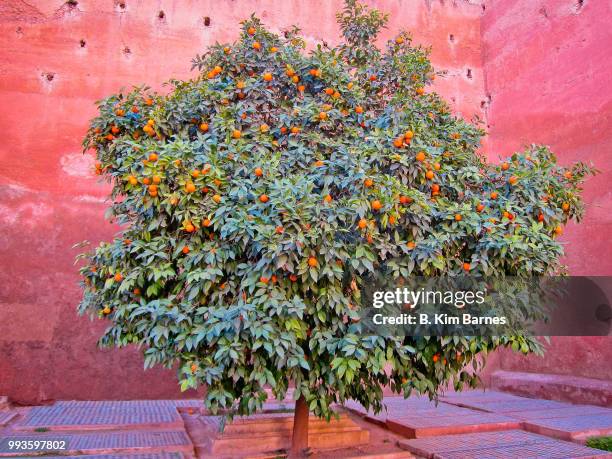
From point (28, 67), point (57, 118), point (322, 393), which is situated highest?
point (28, 67)

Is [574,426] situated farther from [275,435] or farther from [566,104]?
[566,104]

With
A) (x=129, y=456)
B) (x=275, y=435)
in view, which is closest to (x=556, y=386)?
(x=275, y=435)

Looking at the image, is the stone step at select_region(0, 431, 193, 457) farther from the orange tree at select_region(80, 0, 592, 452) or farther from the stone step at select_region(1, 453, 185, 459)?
the orange tree at select_region(80, 0, 592, 452)

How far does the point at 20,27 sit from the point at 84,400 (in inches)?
206

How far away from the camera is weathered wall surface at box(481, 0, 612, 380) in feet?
21.7

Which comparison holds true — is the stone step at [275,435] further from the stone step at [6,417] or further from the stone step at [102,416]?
the stone step at [6,417]

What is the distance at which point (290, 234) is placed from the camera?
2.92 m

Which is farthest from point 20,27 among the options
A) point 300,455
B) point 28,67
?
point 300,455

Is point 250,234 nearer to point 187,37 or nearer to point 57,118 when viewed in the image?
point 57,118

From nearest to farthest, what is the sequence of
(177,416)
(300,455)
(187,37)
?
(300,455), (177,416), (187,37)

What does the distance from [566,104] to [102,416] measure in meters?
7.16

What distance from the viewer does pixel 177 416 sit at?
5.48m

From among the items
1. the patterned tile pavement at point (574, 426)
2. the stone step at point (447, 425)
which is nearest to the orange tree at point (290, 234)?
the stone step at point (447, 425)

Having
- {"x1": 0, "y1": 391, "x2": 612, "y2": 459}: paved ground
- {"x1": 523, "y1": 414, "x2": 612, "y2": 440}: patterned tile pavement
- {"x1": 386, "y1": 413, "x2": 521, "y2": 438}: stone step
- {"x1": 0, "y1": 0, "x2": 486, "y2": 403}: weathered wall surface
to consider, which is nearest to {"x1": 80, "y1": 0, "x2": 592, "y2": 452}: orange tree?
{"x1": 0, "y1": 391, "x2": 612, "y2": 459}: paved ground
